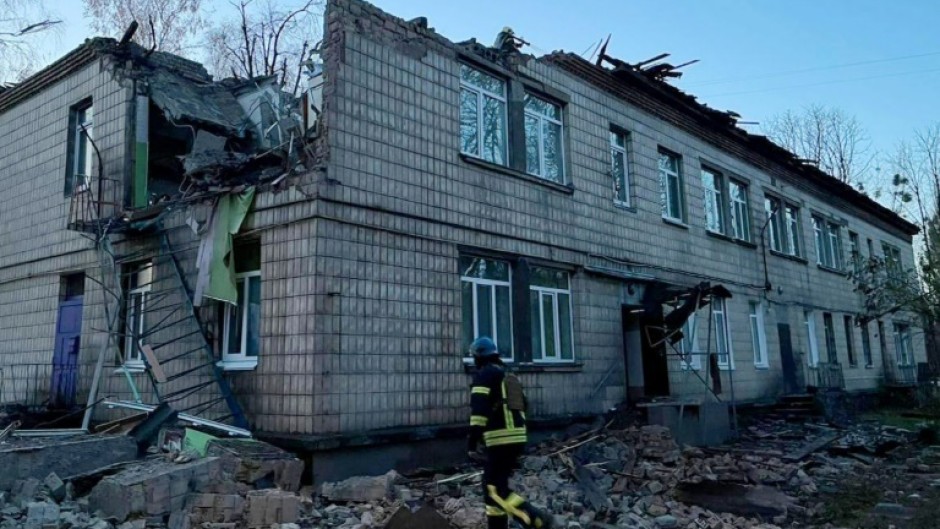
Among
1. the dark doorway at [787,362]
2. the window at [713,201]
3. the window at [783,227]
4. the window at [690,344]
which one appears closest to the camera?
the window at [690,344]

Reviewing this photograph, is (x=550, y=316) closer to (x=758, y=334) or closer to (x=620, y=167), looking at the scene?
(x=620, y=167)

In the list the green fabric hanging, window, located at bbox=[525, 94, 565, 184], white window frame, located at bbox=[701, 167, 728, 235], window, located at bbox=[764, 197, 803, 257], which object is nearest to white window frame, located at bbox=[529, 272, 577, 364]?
window, located at bbox=[525, 94, 565, 184]

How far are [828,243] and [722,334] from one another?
30.9 ft

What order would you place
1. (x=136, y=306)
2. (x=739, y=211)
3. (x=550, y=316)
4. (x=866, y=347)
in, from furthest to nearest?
(x=866, y=347) → (x=739, y=211) → (x=550, y=316) → (x=136, y=306)

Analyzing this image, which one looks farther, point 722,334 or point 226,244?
point 722,334

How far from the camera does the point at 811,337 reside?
20797 mm

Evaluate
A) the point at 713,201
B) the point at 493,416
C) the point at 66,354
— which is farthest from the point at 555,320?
the point at 66,354

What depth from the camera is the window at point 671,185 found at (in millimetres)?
15609

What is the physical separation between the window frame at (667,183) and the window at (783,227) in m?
4.55

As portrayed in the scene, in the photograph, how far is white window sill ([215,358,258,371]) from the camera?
8.95m

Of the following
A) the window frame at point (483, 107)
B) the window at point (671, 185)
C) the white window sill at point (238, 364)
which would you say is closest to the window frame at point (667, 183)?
the window at point (671, 185)

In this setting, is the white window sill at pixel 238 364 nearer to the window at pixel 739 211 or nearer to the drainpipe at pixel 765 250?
the window at pixel 739 211

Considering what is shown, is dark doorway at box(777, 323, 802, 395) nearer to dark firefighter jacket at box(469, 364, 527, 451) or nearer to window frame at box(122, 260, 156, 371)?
dark firefighter jacket at box(469, 364, 527, 451)

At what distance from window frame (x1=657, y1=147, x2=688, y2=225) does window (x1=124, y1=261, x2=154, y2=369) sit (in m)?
10.0
